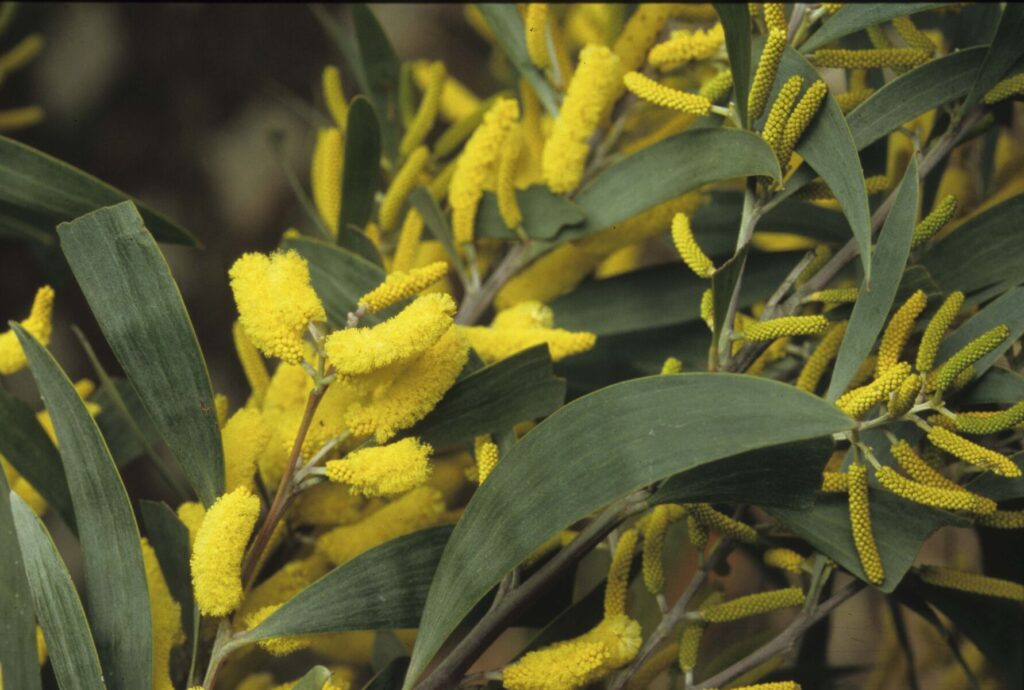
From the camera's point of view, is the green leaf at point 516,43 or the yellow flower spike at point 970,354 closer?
the yellow flower spike at point 970,354

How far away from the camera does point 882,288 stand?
0.47 m

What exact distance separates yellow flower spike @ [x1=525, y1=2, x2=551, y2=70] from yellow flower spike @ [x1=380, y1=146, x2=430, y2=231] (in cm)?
10

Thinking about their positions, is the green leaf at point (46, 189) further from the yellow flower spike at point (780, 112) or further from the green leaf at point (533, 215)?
the yellow flower spike at point (780, 112)

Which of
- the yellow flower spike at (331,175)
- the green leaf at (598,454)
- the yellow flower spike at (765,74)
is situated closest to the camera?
the green leaf at (598,454)

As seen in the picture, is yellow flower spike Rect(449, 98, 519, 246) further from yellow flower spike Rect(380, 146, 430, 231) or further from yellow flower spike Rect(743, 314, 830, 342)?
yellow flower spike Rect(743, 314, 830, 342)

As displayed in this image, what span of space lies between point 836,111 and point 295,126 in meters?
0.92

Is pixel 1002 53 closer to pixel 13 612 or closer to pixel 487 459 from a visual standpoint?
pixel 487 459

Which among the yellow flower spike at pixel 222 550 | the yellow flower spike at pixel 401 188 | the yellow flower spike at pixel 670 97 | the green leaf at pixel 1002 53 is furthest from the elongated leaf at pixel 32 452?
the green leaf at pixel 1002 53

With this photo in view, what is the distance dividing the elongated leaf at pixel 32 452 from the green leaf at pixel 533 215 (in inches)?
11.5

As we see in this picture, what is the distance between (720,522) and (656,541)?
0.04 meters

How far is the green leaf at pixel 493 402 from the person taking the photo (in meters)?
0.51

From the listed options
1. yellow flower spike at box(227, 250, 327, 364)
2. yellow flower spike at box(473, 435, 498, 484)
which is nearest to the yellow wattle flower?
yellow flower spike at box(227, 250, 327, 364)

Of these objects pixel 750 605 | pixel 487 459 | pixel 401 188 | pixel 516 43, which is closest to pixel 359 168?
pixel 401 188

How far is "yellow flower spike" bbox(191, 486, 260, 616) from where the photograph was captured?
45 cm
